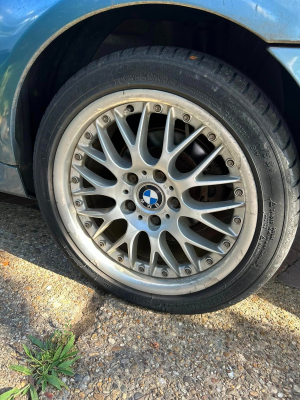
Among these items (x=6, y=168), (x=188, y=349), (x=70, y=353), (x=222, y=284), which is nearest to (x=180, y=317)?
(x=188, y=349)

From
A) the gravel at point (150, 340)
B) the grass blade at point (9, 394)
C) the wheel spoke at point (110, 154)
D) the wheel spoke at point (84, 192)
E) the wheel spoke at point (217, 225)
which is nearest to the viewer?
the grass blade at point (9, 394)

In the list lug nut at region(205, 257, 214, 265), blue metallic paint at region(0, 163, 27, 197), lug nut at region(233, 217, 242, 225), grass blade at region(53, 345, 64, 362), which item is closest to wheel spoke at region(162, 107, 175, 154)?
lug nut at region(233, 217, 242, 225)

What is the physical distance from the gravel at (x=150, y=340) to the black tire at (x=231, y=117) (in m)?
0.19

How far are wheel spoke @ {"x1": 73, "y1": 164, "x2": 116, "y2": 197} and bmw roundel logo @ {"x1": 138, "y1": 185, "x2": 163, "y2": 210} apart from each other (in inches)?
6.1

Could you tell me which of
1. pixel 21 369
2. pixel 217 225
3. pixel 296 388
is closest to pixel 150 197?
pixel 217 225

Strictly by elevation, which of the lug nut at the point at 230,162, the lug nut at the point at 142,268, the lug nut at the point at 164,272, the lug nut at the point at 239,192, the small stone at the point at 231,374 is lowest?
the lug nut at the point at 142,268

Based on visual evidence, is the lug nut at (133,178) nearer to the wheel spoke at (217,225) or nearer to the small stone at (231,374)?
the wheel spoke at (217,225)

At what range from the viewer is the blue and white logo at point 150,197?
65.6 inches

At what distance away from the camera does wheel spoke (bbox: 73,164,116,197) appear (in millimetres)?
1764

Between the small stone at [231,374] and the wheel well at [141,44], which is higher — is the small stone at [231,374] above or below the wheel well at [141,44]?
below

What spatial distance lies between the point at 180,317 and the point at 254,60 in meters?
1.23

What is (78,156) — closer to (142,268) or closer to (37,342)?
(142,268)

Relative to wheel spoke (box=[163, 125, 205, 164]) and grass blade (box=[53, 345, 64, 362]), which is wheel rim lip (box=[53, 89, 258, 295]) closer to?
wheel spoke (box=[163, 125, 205, 164])

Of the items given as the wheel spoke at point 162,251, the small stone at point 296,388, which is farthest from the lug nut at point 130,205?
the small stone at point 296,388
